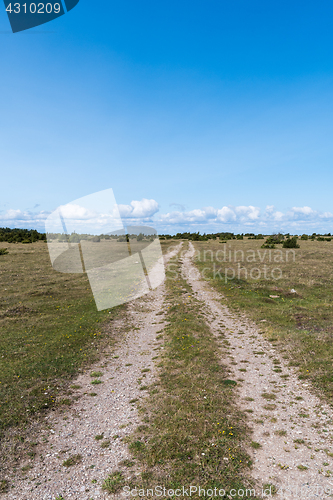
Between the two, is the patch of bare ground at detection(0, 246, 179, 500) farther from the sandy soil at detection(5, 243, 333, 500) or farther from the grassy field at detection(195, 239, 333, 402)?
the grassy field at detection(195, 239, 333, 402)

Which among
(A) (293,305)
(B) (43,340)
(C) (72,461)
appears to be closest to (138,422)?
(C) (72,461)

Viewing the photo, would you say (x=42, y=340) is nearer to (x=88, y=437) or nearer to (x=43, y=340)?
(x=43, y=340)

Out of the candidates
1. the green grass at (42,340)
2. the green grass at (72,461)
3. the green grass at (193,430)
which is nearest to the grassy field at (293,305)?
the green grass at (193,430)

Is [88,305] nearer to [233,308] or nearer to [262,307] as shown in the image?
[233,308]

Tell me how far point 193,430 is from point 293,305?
19694 mm

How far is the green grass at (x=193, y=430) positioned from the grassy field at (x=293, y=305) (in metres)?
4.96

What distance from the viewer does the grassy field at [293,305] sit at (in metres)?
14.6

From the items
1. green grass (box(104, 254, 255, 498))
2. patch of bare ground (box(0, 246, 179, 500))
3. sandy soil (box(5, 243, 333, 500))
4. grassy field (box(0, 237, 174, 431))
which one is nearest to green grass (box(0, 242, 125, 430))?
grassy field (box(0, 237, 174, 431))

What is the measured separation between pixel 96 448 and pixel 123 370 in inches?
237

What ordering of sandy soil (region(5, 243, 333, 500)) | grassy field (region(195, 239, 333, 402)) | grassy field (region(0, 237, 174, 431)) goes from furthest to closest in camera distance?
grassy field (region(195, 239, 333, 402)), grassy field (region(0, 237, 174, 431)), sandy soil (region(5, 243, 333, 500))

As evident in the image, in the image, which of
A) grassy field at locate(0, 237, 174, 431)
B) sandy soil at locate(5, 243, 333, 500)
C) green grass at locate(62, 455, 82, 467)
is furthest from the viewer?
grassy field at locate(0, 237, 174, 431)

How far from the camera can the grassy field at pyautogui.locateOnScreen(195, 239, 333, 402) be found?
1461 centimetres

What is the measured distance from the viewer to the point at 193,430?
9.70 metres

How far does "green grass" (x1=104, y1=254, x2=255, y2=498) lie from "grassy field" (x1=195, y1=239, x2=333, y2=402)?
496cm
